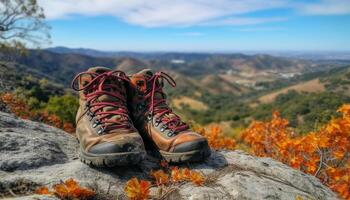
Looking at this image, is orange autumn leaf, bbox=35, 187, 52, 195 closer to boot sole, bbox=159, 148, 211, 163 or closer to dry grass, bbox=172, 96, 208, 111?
boot sole, bbox=159, 148, 211, 163

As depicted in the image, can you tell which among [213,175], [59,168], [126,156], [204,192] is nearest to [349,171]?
[213,175]

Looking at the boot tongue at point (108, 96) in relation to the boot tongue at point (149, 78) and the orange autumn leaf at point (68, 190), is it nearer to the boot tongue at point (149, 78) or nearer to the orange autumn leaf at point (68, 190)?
the boot tongue at point (149, 78)

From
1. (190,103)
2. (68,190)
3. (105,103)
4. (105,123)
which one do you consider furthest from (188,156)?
(190,103)

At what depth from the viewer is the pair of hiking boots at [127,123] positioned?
2527mm

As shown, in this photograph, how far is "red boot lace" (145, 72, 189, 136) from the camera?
295 centimetres

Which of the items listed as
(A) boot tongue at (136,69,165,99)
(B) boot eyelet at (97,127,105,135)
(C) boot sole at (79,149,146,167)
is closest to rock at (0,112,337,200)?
(C) boot sole at (79,149,146,167)

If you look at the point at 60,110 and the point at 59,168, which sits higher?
the point at 59,168

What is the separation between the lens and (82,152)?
8.81ft

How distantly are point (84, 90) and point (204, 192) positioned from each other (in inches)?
56.6

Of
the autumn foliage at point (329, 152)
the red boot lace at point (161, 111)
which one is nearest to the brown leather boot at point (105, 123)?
the red boot lace at point (161, 111)

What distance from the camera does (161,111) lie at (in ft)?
10.1

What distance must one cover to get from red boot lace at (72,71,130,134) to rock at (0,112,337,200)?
0.35 meters

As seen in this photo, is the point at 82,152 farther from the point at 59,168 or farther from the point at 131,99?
the point at 131,99

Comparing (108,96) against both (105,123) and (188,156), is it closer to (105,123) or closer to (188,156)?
(105,123)
